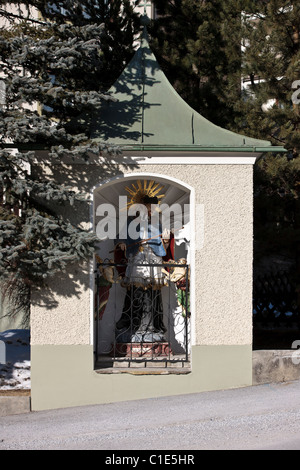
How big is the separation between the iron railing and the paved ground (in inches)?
35.1

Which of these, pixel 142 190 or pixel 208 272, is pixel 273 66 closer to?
pixel 142 190

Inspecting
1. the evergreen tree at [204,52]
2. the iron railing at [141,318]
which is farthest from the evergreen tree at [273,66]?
the iron railing at [141,318]

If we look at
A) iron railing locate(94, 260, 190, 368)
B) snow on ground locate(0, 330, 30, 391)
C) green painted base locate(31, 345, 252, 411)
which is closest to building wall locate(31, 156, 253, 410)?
green painted base locate(31, 345, 252, 411)

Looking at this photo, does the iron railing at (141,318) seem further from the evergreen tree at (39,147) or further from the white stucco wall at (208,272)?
the evergreen tree at (39,147)

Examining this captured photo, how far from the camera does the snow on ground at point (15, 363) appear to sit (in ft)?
26.3

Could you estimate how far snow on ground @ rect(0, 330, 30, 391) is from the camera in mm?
8008

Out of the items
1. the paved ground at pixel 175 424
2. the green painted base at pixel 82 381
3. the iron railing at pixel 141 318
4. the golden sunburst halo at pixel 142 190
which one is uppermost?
the golden sunburst halo at pixel 142 190

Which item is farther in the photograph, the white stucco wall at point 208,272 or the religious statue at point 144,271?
the religious statue at point 144,271

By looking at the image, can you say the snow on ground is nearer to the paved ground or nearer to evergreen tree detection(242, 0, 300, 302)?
the paved ground

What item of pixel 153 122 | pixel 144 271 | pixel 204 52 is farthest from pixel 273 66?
pixel 144 271

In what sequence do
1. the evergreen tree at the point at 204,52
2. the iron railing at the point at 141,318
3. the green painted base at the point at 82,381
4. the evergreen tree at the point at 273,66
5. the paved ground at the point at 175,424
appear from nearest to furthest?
the paved ground at the point at 175,424 → the green painted base at the point at 82,381 → the iron railing at the point at 141,318 → the evergreen tree at the point at 273,66 → the evergreen tree at the point at 204,52

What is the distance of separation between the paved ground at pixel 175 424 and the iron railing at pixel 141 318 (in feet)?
2.92

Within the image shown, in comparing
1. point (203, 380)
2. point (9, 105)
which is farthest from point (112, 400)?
point (9, 105)

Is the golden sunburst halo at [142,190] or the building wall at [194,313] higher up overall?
the golden sunburst halo at [142,190]
